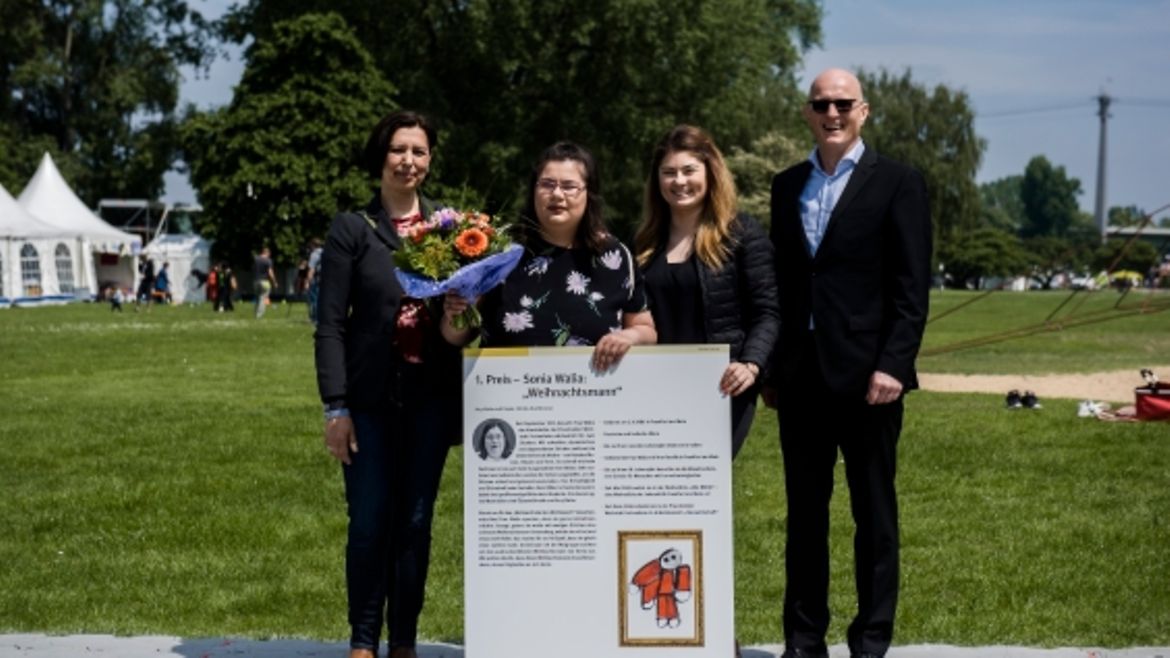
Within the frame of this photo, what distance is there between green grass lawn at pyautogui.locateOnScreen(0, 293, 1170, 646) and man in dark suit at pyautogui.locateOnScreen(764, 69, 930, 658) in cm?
111

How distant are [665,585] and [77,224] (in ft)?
187

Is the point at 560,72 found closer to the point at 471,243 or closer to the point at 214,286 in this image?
the point at 214,286

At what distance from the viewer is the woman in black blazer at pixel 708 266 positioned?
6008mm

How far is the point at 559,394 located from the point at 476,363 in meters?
0.31

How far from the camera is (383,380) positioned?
19.7 feet

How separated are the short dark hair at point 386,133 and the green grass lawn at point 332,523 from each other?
96.8 inches

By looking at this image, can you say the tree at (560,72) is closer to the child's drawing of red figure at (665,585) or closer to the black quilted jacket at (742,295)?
the black quilted jacket at (742,295)

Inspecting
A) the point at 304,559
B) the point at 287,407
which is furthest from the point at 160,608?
the point at 287,407

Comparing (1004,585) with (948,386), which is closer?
(1004,585)

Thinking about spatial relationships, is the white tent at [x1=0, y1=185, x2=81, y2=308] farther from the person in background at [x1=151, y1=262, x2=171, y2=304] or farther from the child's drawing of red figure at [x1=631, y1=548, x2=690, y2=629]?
the child's drawing of red figure at [x1=631, y1=548, x2=690, y2=629]

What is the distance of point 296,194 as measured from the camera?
189 ft

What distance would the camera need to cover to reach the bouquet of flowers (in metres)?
5.58

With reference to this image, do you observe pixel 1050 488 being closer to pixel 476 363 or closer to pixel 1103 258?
pixel 476 363

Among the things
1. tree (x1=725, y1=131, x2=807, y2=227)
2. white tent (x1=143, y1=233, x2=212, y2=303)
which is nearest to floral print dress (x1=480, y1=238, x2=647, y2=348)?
white tent (x1=143, y1=233, x2=212, y2=303)
